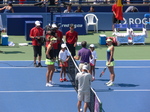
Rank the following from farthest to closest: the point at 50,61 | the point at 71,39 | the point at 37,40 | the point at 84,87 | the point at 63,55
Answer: the point at 37,40
the point at 71,39
the point at 63,55
the point at 50,61
the point at 84,87

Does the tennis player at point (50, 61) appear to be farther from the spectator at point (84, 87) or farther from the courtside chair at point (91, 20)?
the courtside chair at point (91, 20)

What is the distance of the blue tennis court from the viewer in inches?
728

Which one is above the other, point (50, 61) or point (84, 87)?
point (50, 61)

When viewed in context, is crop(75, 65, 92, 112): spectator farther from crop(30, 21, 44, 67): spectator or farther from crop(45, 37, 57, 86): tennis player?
crop(30, 21, 44, 67): spectator

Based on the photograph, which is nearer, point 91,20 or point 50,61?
point 50,61

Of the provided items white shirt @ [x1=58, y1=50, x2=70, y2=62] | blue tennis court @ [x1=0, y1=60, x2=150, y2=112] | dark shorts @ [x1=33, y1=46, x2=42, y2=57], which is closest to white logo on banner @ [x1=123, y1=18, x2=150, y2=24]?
blue tennis court @ [x1=0, y1=60, x2=150, y2=112]

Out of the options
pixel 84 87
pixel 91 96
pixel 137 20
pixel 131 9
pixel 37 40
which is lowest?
pixel 91 96

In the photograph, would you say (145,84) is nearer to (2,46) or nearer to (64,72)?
(64,72)

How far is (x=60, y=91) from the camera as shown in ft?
67.2

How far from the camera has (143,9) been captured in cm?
3884

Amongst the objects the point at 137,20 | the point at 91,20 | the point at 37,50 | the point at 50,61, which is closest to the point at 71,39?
the point at 37,50

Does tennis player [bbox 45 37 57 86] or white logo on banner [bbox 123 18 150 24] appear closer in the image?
tennis player [bbox 45 37 57 86]

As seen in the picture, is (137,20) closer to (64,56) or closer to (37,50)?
(37,50)

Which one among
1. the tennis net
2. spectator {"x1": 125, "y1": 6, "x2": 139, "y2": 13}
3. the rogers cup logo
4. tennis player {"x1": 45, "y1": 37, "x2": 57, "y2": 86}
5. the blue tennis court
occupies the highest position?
spectator {"x1": 125, "y1": 6, "x2": 139, "y2": 13}
